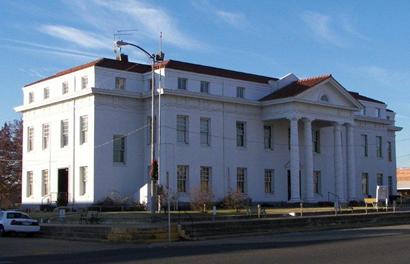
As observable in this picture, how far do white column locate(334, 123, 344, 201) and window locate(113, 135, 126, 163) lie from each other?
816 inches

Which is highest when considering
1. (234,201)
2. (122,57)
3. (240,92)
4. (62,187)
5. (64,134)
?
(122,57)

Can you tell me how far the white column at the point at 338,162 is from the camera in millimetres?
60281

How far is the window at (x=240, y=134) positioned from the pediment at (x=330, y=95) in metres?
5.89

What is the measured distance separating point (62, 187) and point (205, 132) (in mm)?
13089

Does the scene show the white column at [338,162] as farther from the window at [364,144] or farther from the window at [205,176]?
the window at [205,176]

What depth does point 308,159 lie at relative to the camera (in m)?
58.1

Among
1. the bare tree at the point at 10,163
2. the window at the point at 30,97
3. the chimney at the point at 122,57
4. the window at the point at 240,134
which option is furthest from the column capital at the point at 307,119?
the bare tree at the point at 10,163

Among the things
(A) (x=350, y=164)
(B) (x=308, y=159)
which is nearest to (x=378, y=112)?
(A) (x=350, y=164)

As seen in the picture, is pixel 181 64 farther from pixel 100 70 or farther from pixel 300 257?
pixel 300 257

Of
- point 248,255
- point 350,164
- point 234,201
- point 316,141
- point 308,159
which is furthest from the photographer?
point 316,141

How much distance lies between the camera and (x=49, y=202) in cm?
5469

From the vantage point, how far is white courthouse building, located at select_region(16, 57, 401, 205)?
51875 millimetres

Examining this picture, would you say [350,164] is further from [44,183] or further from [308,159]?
[44,183]

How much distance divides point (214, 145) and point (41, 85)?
16.7m
